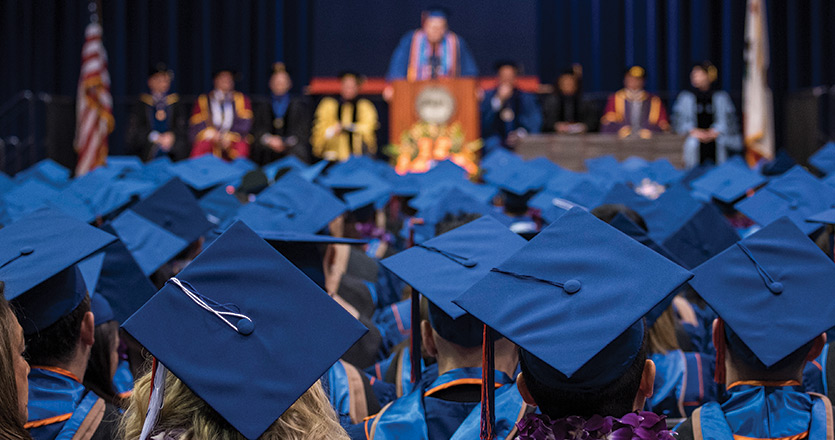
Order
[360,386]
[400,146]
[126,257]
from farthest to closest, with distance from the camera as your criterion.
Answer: [400,146], [126,257], [360,386]

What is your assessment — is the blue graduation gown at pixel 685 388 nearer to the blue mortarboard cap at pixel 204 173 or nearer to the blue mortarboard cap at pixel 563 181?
the blue mortarboard cap at pixel 563 181

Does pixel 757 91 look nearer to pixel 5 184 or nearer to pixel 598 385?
pixel 5 184

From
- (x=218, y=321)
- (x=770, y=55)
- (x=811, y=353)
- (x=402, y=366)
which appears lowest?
(x=402, y=366)

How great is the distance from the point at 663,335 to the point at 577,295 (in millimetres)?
1065

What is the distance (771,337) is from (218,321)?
108 cm

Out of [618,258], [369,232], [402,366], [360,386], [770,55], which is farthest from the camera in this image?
[770,55]

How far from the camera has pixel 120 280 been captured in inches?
111

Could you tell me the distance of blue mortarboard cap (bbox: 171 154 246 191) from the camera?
5.68 metres

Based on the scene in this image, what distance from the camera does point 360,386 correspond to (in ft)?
7.39

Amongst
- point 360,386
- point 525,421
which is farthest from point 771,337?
point 360,386

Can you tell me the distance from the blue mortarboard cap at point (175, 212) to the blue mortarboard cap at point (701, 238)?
1859 mm

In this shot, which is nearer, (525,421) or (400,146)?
(525,421)

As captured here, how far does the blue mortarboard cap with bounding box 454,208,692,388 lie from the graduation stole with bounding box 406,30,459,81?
1028 cm

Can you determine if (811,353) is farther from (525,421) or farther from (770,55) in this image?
(770,55)
